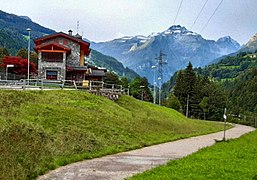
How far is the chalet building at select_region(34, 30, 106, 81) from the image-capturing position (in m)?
53.9

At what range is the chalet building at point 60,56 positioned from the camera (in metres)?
53.9

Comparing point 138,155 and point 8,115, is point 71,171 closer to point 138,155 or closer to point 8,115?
point 138,155

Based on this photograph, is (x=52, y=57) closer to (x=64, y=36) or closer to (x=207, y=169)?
(x=64, y=36)

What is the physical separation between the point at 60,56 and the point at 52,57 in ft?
3.74

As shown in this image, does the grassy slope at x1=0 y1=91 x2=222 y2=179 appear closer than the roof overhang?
Yes

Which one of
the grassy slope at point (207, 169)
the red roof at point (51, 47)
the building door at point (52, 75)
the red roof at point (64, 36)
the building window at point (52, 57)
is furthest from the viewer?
the red roof at point (64, 36)

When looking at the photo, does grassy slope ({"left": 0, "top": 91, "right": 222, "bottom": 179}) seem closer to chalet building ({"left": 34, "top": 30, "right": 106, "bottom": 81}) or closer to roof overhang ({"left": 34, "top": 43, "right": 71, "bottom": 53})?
chalet building ({"left": 34, "top": 30, "right": 106, "bottom": 81})

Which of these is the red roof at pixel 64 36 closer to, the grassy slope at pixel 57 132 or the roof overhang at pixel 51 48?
the roof overhang at pixel 51 48

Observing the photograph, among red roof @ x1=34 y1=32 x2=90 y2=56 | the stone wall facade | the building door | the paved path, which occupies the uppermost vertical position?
red roof @ x1=34 y1=32 x2=90 y2=56

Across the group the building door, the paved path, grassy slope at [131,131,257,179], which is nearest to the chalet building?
the building door

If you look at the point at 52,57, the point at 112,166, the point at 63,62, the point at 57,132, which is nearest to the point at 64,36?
the point at 52,57

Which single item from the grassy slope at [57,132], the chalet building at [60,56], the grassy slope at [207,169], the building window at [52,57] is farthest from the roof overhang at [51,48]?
the grassy slope at [207,169]

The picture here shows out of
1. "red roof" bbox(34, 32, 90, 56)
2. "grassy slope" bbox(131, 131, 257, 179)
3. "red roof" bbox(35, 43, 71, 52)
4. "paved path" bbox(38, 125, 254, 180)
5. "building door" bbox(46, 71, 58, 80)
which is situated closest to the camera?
"grassy slope" bbox(131, 131, 257, 179)

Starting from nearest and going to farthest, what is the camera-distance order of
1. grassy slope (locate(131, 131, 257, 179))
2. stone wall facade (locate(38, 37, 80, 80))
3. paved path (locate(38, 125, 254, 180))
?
grassy slope (locate(131, 131, 257, 179)) < paved path (locate(38, 125, 254, 180)) < stone wall facade (locate(38, 37, 80, 80))
